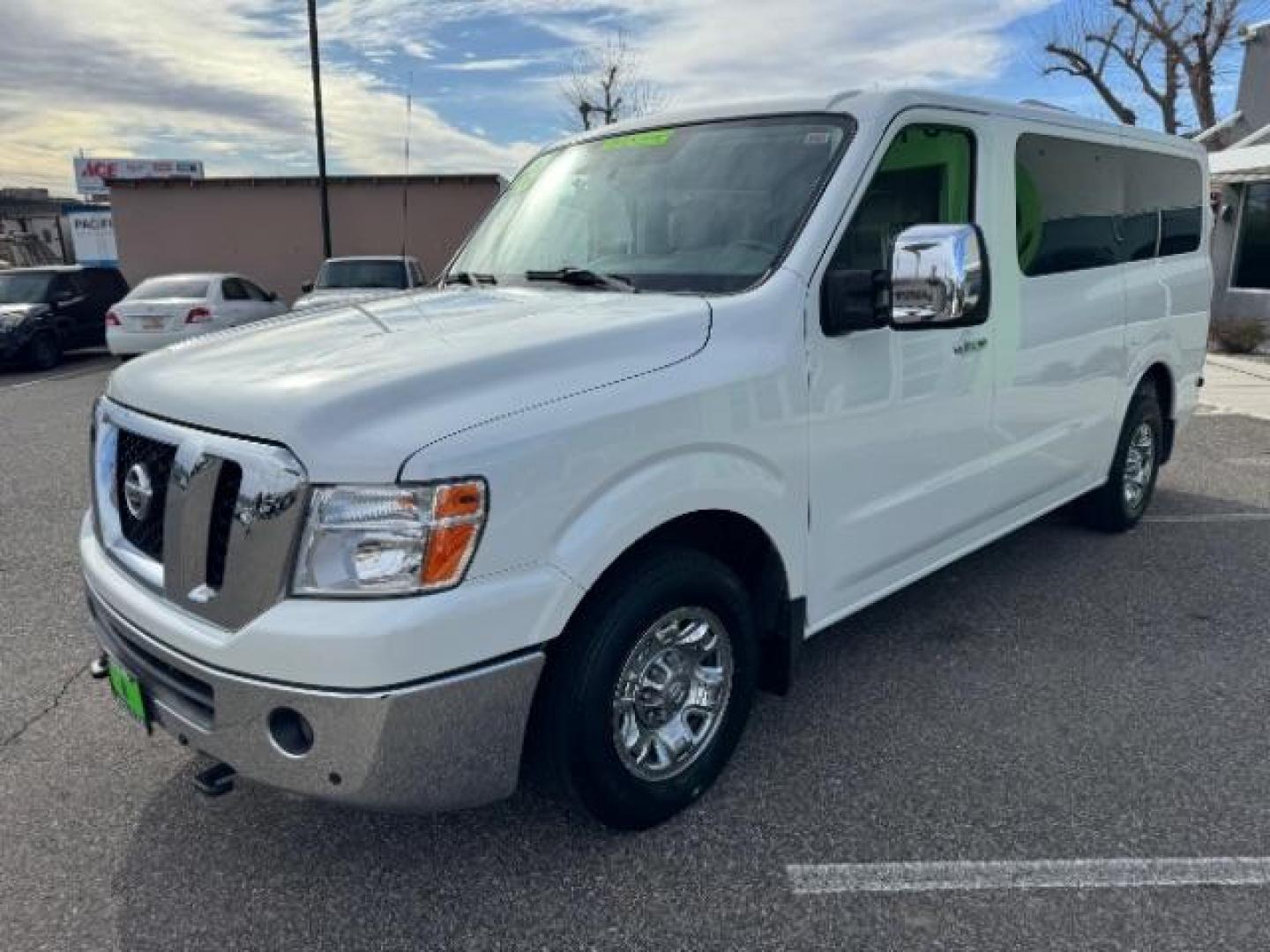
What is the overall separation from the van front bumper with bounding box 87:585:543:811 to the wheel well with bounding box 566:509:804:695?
75 centimetres

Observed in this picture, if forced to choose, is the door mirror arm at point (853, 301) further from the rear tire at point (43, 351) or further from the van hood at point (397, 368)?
the rear tire at point (43, 351)

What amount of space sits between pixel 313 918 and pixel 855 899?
1.37 metres

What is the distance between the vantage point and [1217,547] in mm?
5223

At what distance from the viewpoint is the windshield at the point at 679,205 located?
3.01 m

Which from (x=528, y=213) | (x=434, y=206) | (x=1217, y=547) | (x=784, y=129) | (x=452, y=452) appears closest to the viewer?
(x=452, y=452)

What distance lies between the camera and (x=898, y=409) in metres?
3.24

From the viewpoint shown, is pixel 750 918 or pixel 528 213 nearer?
pixel 750 918

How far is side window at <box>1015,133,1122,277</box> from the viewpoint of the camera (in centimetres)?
388

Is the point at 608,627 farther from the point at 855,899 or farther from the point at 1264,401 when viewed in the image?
the point at 1264,401

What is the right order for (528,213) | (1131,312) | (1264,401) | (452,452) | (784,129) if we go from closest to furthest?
1. (452,452)
2. (784,129)
3. (528,213)
4. (1131,312)
5. (1264,401)

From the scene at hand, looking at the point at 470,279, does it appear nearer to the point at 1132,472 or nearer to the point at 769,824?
the point at 769,824

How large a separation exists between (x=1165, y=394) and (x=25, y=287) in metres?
16.8

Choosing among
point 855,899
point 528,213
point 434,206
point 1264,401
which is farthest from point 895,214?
point 434,206

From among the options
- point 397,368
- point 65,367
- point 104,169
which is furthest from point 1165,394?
point 104,169
